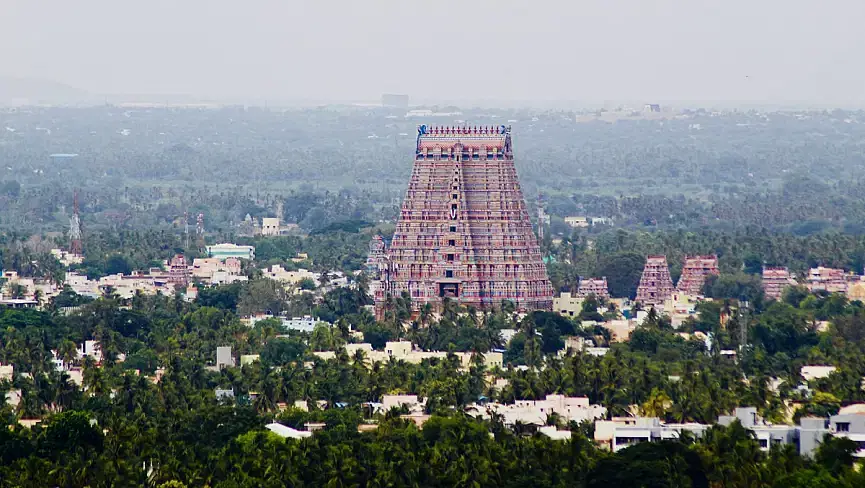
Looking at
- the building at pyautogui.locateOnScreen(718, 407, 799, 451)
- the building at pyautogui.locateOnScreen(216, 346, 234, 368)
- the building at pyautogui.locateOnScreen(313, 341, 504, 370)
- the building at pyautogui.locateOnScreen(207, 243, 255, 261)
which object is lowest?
the building at pyautogui.locateOnScreen(207, 243, 255, 261)

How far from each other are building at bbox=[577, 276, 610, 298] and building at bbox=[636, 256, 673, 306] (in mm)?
1340

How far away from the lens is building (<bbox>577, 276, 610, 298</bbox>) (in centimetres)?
11306

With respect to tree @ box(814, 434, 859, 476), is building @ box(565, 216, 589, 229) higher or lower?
lower

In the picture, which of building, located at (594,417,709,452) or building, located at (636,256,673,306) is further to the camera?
building, located at (636,256,673,306)

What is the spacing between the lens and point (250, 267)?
5064 inches

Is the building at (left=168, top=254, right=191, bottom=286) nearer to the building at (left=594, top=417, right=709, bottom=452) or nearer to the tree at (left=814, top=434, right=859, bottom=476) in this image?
the building at (left=594, top=417, right=709, bottom=452)

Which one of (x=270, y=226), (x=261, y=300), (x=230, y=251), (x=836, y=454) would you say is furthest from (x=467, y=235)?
(x=270, y=226)

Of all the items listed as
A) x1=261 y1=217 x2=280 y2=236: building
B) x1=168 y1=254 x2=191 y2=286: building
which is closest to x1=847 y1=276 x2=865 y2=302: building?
x1=168 y1=254 x2=191 y2=286: building

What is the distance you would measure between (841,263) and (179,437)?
62.2 metres

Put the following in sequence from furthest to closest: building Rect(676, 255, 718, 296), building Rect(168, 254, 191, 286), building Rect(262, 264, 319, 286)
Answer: building Rect(168, 254, 191, 286), building Rect(262, 264, 319, 286), building Rect(676, 255, 718, 296)

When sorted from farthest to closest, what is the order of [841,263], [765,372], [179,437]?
[841,263] < [765,372] < [179,437]

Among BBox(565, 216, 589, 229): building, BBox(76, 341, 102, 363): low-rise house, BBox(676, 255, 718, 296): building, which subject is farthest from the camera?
BBox(565, 216, 589, 229): building

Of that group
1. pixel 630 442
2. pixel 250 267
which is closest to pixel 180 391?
pixel 630 442

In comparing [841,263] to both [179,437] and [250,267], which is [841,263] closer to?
[250,267]
